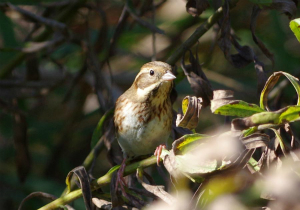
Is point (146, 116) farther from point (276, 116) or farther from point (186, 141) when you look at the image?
point (276, 116)

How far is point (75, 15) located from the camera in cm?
392

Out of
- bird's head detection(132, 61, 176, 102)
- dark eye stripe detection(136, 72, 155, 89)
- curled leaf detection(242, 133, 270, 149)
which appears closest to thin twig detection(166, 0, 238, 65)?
bird's head detection(132, 61, 176, 102)

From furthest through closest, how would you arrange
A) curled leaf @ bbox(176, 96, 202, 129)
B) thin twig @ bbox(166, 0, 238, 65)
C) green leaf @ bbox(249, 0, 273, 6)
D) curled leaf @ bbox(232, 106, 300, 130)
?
thin twig @ bbox(166, 0, 238, 65) < green leaf @ bbox(249, 0, 273, 6) < curled leaf @ bbox(176, 96, 202, 129) < curled leaf @ bbox(232, 106, 300, 130)

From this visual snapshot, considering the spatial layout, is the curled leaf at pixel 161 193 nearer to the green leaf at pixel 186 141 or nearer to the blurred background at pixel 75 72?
Answer: the green leaf at pixel 186 141

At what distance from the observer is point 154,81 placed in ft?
9.16

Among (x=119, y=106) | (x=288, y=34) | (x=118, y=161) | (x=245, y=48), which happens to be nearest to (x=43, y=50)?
(x=119, y=106)

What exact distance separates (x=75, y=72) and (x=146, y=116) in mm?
1624

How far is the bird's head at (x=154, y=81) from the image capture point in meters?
2.62

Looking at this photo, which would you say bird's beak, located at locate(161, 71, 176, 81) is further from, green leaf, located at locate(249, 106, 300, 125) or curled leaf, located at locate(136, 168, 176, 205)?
green leaf, located at locate(249, 106, 300, 125)

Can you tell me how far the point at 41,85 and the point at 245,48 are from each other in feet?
6.03

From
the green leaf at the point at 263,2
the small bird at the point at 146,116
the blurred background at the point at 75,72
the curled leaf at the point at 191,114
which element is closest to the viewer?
the curled leaf at the point at 191,114

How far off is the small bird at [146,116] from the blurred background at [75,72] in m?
0.37

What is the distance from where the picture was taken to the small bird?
9.15 ft

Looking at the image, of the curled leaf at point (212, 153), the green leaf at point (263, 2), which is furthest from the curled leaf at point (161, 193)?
the green leaf at point (263, 2)
